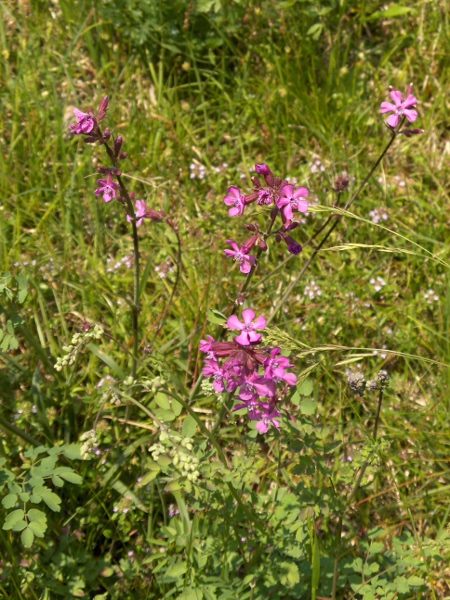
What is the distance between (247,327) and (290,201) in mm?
448

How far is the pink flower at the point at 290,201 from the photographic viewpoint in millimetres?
2166

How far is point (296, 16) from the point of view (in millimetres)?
4266

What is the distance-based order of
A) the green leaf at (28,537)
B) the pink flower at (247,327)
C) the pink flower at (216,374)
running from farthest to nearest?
1. the green leaf at (28,537)
2. the pink flower at (216,374)
3. the pink flower at (247,327)

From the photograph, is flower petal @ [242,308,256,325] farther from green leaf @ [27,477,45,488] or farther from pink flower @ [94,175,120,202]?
green leaf @ [27,477,45,488]

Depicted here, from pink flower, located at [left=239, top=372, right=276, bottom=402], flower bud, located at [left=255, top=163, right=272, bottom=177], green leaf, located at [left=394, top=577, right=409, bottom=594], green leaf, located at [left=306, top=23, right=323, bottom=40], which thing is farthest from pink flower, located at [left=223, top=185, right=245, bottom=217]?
green leaf, located at [left=306, top=23, right=323, bottom=40]

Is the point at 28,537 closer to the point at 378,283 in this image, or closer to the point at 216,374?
the point at 216,374

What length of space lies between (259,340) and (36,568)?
56.0 inches

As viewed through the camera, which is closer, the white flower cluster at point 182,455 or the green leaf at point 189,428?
the white flower cluster at point 182,455

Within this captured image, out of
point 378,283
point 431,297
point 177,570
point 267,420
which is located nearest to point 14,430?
point 177,570

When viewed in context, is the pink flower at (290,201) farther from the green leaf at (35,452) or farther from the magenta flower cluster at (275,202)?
the green leaf at (35,452)

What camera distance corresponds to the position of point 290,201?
219 centimetres

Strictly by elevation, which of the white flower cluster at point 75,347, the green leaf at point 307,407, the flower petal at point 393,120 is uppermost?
the flower petal at point 393,120

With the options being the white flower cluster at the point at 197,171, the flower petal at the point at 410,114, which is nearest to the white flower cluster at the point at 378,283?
the white flower cluster at the point at 197,171

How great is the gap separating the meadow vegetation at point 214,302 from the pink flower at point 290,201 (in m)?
0.07
